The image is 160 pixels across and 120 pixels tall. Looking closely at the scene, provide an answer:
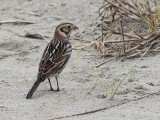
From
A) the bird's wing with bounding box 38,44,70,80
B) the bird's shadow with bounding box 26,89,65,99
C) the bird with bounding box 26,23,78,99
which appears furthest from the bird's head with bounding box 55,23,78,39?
the bird's shadow with bounding box 26,89,65,99

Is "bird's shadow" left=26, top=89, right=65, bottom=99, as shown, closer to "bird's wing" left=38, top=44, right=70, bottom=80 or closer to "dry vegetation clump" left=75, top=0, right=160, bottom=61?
"bird's wing" left=38, top=44, right=70, bottom=80

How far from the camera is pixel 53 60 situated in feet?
26.2

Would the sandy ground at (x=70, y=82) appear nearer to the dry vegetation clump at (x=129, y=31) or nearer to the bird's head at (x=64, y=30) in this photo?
the dry vegetation clump at (x=129, y=31)

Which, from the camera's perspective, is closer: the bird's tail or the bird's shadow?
the bird's tail

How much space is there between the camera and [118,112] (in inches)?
268

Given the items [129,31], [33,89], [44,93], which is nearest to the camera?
[33,89]

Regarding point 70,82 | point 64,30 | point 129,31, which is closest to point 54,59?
point 70,82

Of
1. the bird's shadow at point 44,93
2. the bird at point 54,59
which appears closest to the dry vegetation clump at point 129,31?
the bird at point 54,59

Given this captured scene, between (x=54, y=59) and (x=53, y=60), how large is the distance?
2 centimetres

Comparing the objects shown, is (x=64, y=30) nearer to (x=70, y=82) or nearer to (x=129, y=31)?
(x=70, y=82)

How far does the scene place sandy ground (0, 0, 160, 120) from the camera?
272 inches

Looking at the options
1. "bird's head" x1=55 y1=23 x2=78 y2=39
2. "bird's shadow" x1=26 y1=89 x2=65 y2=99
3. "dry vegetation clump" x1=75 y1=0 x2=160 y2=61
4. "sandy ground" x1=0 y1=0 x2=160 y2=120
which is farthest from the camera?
"dry vegetation clump" x1=75 y1=0 x2=160 y2=61

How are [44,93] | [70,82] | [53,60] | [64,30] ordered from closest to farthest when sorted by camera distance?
[44,93] → [53,60] → [70,82] → [64,30]

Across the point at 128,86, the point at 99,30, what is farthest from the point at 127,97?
the point at 99,30
